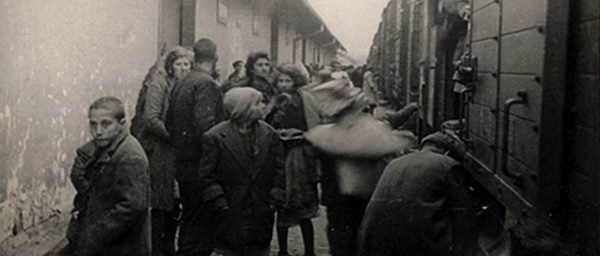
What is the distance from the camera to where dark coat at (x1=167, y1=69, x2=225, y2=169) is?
5.36 m

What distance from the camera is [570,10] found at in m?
2.99

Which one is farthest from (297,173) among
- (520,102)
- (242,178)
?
(520,102)

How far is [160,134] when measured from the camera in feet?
17.9

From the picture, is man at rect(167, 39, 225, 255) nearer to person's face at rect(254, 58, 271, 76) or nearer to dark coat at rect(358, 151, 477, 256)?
person's face at rect(254, 58, 271, 76)

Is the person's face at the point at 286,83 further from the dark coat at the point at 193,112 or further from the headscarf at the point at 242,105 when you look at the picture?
the headscarf at the point at 242,105

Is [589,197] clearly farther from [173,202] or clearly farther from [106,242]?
[173,202]

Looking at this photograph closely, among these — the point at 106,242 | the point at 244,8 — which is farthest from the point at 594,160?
the point at 244,8

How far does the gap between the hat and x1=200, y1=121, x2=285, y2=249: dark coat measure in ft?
1.57

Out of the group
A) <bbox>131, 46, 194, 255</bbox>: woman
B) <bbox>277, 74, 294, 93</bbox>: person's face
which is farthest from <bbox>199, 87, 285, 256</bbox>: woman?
<bbox>277, 74, 294, 93</bbox>: person's face

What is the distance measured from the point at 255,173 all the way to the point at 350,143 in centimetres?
62

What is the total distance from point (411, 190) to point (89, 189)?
1547 mm

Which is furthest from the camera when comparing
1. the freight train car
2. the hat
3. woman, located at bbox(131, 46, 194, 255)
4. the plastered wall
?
woman, located at bbox(131, 46, 194, 255)

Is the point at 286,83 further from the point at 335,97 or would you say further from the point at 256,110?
the point at 335,97

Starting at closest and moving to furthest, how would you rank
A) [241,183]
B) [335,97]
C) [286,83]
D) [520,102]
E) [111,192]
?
[520,102], [111,192], [335,97], [241,183], [286,83]
